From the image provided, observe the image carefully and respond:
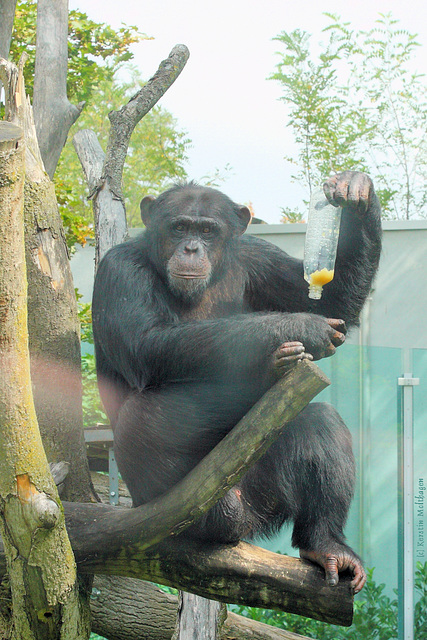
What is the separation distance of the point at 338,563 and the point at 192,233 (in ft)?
6.31

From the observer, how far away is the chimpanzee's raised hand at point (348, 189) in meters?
Result: 3.13

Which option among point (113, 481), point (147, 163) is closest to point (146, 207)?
point (113, 481)

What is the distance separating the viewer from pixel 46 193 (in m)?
4.08

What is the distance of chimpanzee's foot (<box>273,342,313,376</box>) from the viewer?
2.50 meters

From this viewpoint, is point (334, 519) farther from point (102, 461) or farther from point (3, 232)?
point (102, 461)

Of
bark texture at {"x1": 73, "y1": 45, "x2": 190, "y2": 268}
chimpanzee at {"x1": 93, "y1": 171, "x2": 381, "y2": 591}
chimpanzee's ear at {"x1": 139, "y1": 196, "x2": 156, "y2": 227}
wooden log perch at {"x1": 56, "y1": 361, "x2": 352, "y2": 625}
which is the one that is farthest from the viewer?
bark texture at {"x1": 73, "y1": 45, "x2": 190, "y2": 268}

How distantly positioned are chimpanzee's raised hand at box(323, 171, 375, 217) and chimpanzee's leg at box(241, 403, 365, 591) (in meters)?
1.11

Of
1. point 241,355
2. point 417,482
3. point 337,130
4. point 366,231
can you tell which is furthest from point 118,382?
point 337,130

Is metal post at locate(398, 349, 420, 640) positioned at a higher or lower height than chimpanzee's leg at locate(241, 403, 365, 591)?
lower

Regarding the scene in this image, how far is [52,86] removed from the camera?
Answer: 674 cm

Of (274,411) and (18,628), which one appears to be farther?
(18,628)

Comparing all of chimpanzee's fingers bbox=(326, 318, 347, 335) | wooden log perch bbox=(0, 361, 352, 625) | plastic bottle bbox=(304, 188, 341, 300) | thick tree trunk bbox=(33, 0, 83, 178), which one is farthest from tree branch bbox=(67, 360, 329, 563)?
thick tree trunk bbox=(33, 0, 83, 178)

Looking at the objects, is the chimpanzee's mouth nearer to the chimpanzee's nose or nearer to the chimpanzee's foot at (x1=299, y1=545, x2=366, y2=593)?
the chimpanzee's nose

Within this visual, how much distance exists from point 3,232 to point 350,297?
219cm
